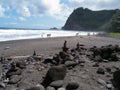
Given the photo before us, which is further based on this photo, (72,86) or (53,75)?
(53,75)

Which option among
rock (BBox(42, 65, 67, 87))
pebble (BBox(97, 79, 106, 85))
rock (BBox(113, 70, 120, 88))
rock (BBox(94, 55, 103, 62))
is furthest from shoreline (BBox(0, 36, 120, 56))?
rock (BBox(113, 70, 120, 88))

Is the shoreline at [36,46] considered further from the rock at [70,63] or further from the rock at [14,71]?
the rock at [14,71]

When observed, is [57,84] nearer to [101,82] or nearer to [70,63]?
[101,82]

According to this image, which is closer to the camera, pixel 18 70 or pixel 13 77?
pixel 13 77

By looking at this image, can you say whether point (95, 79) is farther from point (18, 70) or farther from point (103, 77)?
point (18, 70)

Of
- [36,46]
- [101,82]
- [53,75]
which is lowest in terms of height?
[36,46]

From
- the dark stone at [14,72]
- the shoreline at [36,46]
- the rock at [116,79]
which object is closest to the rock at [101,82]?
the rock at [116,79]

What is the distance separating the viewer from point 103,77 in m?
10.7

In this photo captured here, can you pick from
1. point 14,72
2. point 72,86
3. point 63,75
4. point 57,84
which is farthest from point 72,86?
point 14,72

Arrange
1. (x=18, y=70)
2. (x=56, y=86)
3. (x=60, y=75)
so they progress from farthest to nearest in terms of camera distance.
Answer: (x=18, y=70) < (x=60, y=75) < (x=56, y=86)

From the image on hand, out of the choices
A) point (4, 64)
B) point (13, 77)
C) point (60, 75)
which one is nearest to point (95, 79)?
point (60, 75)

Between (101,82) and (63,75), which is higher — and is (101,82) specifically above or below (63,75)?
below

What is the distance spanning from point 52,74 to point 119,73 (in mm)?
2576

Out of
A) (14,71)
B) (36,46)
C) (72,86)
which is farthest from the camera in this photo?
(36,46)
